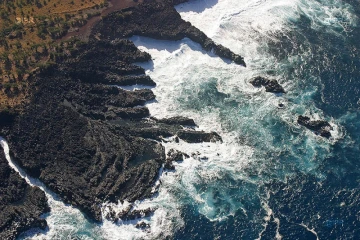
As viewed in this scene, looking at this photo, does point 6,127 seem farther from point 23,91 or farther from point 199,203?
point 199,203

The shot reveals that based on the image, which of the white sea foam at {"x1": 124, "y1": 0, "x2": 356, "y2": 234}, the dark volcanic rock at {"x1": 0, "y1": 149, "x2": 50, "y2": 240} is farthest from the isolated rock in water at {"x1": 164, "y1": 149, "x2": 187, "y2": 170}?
the dark volcanic rock at {"x1": 0, "y1": 149, "x2": 50, "y2": 240}

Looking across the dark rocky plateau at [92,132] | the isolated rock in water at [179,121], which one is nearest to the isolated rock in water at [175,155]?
the dark rocky plateau at [92,132]

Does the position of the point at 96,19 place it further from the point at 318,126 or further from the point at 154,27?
the point at 318,126

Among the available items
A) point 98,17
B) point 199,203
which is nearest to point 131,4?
point 98,17

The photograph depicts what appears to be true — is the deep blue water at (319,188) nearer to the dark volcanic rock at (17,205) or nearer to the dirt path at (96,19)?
the dark volcanic rock at (17,205)

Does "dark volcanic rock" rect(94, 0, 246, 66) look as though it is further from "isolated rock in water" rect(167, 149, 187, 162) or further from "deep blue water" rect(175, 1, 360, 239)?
"isolated rock in water" rect(167, 149, 187, 162)

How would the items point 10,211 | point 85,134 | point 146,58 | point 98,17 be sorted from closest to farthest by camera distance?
point 10,211, point 85,134, point 146,58, point 98,17

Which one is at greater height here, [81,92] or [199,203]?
[81,92]
